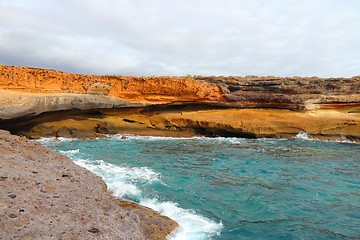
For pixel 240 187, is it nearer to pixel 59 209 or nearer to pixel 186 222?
pixel 186 222

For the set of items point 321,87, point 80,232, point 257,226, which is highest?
point 321,87

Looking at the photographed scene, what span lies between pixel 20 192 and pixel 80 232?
1.50 meters

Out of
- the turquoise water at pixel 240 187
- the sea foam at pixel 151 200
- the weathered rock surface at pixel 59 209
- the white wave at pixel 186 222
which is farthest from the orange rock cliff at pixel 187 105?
the white wave at pixel 186 222

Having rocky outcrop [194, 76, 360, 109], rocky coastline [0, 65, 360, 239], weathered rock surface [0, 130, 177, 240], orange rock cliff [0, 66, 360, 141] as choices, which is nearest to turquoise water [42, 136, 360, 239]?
weathered rock surface [0, 130, 177, 240]

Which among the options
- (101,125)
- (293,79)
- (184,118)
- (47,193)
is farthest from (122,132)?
(47,193)

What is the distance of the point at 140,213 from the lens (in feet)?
20.0

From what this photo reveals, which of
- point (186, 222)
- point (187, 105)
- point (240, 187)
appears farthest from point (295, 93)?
point (186, 222)

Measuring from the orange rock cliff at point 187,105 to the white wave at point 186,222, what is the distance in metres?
12.9

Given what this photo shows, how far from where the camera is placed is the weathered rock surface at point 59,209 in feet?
13.4

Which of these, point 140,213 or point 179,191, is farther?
point 179,191

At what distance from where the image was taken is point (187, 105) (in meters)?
24.2

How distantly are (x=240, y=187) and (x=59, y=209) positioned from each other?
583cm

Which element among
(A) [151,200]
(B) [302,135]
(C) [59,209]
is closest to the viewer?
(C) [59,209]

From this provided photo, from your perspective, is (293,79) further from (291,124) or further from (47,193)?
(47,193)
